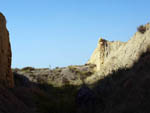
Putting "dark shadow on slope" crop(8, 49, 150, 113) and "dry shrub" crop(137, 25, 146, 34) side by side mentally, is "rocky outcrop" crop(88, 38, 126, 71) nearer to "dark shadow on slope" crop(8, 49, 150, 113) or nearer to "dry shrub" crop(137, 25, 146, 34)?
"dry shrub" crop(137, 25, 146, 34)

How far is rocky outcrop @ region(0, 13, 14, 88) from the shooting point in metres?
14.5

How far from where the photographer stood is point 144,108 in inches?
365

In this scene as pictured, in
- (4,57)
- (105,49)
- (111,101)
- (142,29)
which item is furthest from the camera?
(105,49)

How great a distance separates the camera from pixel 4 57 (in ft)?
49.3

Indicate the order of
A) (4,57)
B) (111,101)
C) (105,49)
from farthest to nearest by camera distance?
(105,49) → (4,57) → (111,101)

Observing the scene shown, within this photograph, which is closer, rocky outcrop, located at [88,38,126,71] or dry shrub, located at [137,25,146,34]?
dry shrub, located at [137,25,146,34]

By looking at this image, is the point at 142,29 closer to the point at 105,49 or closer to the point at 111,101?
the point at 105,49

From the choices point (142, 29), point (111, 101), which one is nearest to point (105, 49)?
point (142, 29)

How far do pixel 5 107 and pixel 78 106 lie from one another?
3.84 metres

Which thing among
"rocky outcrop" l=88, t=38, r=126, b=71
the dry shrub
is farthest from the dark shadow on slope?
"rocky outcrop" l=88, t=38, r=126, b=71

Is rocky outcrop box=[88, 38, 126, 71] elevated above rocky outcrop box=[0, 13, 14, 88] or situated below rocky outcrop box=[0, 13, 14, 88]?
above

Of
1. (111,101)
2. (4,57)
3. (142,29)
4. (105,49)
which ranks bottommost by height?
(111,101)

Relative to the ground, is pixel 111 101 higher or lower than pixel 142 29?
lower

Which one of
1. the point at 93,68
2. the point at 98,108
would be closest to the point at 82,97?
the point at 98,108
